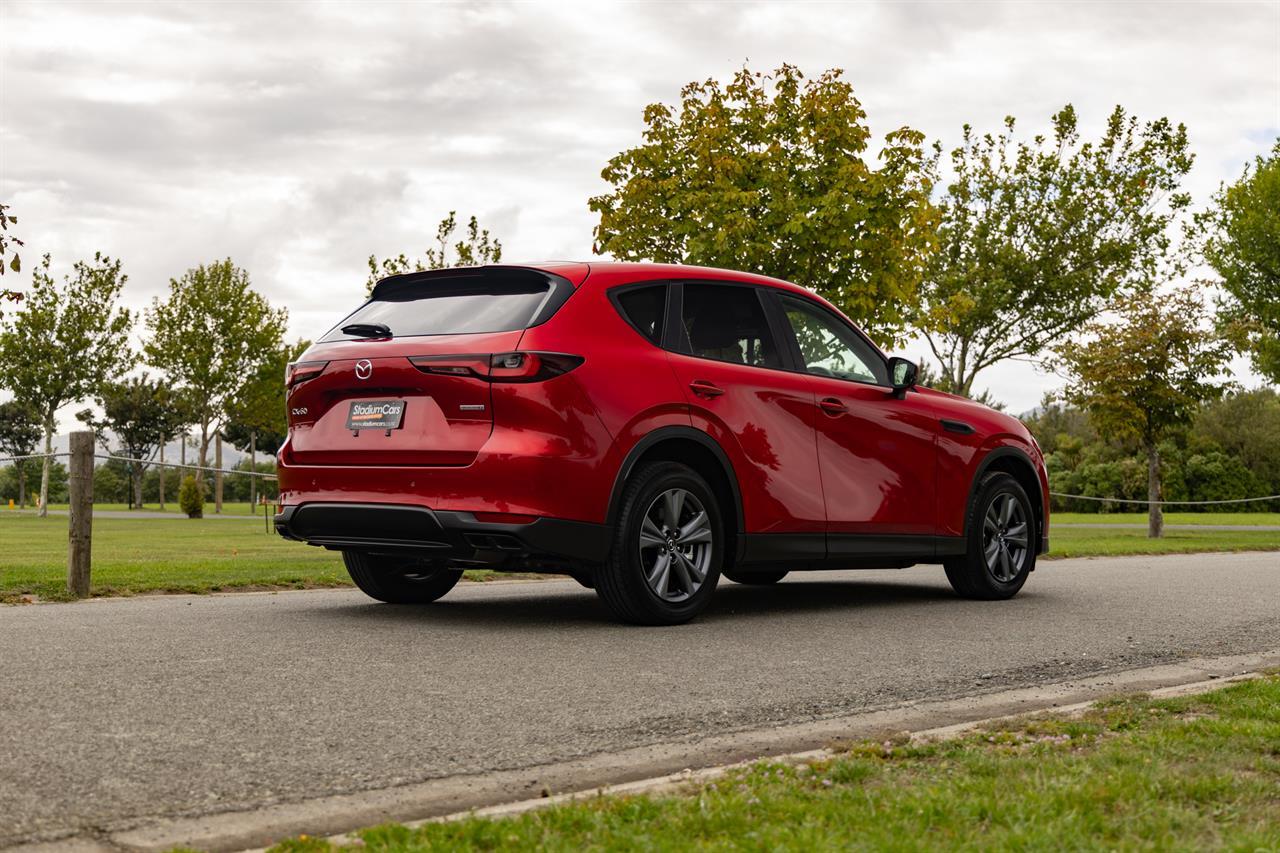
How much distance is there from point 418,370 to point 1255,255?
41544 mm

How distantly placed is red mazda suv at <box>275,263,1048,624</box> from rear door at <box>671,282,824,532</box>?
0.04ft

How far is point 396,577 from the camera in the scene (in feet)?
27.0

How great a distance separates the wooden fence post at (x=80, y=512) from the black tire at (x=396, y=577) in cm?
173

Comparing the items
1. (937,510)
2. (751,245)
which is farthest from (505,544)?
(751,245)

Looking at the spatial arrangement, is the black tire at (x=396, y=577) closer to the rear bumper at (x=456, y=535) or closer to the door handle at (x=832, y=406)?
the rear bumper at (x=456, y=535)

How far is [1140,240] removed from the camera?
30.5 m

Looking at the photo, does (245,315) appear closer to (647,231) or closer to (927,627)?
(647,231)

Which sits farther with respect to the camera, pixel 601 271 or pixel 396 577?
pixel 396 577

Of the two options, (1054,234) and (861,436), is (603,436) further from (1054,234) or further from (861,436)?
(1054,234)

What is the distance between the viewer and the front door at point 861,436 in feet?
26.2

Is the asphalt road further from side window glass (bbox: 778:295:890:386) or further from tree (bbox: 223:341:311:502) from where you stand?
tree (bbox: 223:341:311:502)

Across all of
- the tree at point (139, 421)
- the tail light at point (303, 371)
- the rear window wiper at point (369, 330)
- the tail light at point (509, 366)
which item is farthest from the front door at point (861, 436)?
the tree at point (139, 421)

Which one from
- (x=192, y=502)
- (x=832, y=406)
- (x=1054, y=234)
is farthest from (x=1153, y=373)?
(x=192, y=502)

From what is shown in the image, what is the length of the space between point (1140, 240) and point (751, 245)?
50.0 feet
